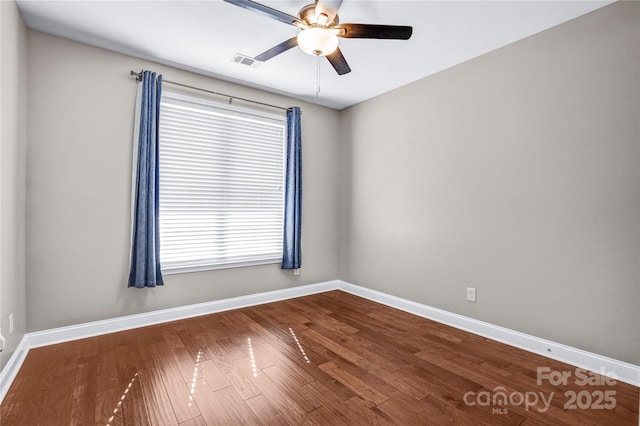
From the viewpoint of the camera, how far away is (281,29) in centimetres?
250

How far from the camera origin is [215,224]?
3480mm

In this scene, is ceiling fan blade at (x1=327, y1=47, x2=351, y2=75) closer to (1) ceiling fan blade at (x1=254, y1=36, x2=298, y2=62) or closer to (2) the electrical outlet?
(1) ceiling fan blade at (x1=254, y1=36, x2=298, y2=62)

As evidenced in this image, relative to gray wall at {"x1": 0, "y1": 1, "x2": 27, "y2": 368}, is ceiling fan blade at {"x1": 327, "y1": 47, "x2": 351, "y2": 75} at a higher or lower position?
higher

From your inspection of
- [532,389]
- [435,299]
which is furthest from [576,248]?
[435,299]

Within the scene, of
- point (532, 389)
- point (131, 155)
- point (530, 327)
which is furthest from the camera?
point (131, 155)

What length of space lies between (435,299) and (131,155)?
10.9 feet

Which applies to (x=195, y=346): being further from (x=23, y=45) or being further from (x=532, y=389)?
(x=23, y=45)

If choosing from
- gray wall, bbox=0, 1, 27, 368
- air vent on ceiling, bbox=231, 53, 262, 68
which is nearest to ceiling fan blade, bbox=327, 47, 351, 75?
air vent on ceiling, bbox=231, 53, 262, 68

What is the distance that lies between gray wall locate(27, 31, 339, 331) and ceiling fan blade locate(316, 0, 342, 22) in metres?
1.93

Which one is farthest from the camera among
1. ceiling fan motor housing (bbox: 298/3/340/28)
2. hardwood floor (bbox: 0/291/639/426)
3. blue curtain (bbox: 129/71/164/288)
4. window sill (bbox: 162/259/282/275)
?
window sill (bbox: 162/259/282/275)

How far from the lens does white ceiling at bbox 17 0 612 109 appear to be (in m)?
2.22

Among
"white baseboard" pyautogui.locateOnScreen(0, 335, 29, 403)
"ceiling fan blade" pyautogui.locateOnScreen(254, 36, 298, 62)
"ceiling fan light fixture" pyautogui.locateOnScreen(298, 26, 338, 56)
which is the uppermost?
"ceiling fan blade" pyautogui.locateOnScreen(254, 36, 298, 62)

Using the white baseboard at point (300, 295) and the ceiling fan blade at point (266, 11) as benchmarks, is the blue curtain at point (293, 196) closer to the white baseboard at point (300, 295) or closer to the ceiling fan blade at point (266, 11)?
the white baseboard at point (300, 295)

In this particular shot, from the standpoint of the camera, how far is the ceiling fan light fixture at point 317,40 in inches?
76.9
